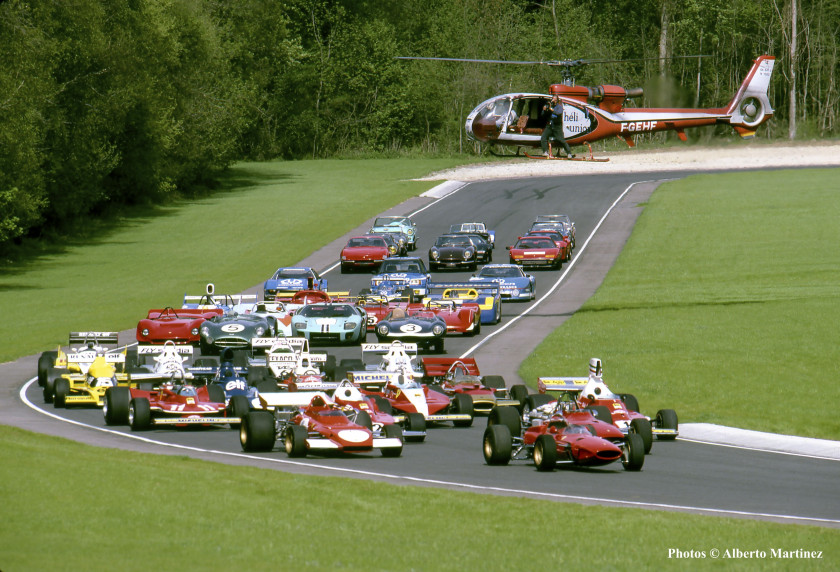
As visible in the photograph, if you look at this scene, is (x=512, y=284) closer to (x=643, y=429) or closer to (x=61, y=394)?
(x=61, y=394)

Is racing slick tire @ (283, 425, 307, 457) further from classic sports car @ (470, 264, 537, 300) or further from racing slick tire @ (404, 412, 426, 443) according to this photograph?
classic sports car @ (470, 264, 537, 300)

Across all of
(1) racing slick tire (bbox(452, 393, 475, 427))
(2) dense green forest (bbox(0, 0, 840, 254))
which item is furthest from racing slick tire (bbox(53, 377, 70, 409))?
(2) dense green forest (bbox(0, 0, 840, 254))

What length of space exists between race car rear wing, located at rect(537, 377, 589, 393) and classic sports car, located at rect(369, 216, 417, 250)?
128ft

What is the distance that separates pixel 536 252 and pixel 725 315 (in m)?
13.9

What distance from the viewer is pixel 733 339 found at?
39.2 m

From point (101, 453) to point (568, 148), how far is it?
2057cm

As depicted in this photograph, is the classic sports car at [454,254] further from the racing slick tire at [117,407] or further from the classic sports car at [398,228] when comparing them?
the racing slick tire at [117,407]

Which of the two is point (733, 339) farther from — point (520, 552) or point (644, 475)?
point (520, 552)

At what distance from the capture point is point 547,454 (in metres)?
20.2

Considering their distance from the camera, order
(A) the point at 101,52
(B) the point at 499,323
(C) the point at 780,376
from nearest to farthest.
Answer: (C) the point at 780,376, (B) the point at 499,323, (A) the point at 101,52

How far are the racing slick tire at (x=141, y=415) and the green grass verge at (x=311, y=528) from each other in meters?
5.83

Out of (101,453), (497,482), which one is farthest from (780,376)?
(101,453)

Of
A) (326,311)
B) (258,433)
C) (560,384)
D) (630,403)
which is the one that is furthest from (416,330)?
(258,433)

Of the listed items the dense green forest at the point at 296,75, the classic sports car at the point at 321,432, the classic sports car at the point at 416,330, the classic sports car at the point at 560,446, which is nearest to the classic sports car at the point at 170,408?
the classic sports car at the point at 321,432
